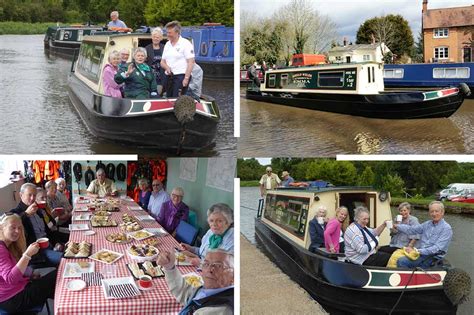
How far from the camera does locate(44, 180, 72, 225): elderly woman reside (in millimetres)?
3105

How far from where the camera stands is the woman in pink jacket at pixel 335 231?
2697 millimetres

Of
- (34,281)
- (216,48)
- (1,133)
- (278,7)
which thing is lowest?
(34,281)

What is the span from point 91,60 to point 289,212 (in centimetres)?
145

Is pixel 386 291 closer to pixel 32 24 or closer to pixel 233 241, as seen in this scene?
pixel 233 241

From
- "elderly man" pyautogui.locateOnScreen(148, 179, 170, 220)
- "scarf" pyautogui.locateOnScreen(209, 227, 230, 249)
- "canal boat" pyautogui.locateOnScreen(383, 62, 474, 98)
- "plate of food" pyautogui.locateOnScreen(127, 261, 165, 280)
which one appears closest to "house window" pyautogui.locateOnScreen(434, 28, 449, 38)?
"canal boat" pyautogui.locateOnScreen(383, 62, 474, 98)

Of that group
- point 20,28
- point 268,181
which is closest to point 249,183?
point 268,181

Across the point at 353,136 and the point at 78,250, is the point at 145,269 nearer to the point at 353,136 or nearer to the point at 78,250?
the point at 78,250

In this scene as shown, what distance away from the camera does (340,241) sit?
106 inches

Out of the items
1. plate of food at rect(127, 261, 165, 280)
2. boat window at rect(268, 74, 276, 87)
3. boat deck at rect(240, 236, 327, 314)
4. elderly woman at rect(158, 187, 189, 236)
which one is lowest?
boat deck at rect(240, 236, 327, 314)

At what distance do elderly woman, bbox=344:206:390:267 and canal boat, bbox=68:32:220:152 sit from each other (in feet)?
2.96

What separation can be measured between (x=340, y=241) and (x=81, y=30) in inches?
70.6

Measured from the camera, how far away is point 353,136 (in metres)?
2.66

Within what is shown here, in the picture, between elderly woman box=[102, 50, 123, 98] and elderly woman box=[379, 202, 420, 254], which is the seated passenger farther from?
elderly woman box=[102, 50, 123, 98]

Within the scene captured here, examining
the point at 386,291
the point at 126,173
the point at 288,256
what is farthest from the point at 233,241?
the point at 126,173
